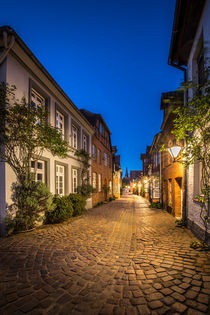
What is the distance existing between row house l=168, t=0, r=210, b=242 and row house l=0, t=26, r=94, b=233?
5.37 metres

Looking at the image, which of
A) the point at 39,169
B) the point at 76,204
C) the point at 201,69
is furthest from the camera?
the point at 76,204

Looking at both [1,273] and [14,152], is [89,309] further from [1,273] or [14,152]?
[14,152]

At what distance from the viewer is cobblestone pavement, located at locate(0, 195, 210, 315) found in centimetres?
216

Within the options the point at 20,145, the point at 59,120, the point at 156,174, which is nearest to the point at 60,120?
the point at 59,120

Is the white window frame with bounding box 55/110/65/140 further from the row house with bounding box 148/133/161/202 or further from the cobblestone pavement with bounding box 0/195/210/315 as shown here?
the row house with bounding box 148/133/161/202

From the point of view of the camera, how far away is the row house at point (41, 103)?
498cm

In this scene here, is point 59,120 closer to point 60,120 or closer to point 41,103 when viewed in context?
point 60,120

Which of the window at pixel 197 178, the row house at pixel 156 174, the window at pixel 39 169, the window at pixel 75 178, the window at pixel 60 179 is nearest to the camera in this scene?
the window at pixel 197 178

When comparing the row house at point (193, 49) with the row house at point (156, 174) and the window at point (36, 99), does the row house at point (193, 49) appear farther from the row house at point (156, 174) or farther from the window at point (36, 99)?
the row house at point (156, 174)

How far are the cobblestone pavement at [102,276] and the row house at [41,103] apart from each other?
94.7 inches

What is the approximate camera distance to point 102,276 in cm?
290

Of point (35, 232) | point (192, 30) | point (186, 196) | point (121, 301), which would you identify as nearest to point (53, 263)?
point (121, 301)

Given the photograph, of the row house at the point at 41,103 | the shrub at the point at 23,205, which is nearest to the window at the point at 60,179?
the row house at the point at 41,103

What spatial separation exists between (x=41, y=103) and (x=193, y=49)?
21.7 ft
